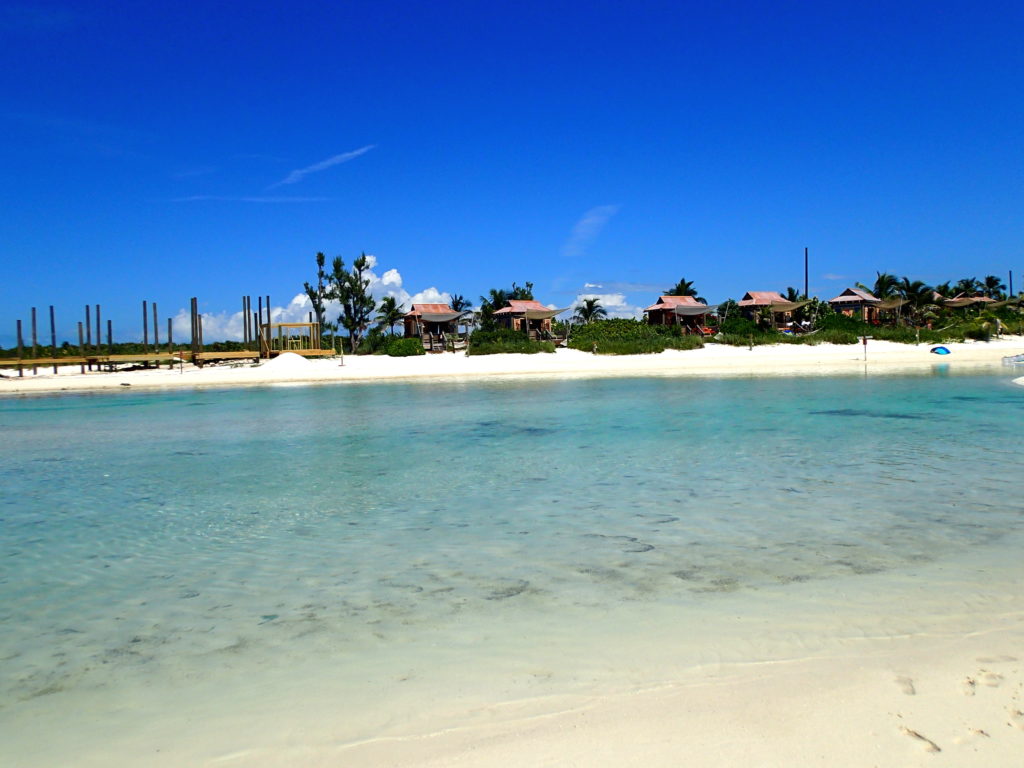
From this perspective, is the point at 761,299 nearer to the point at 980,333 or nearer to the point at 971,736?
the point at 980,333

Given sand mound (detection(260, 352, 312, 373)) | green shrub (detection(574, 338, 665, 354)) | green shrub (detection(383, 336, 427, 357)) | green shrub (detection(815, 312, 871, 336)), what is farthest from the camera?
green shrub (detection(815, 312, 871, 336))

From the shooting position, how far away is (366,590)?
439 centimetres

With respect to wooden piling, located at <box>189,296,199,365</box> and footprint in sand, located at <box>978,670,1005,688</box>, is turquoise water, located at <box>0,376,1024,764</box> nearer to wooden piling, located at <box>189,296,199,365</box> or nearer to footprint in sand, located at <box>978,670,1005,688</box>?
footprint in sand, located at <box>978,670,1005,688</box>

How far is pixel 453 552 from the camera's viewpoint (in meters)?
5.18

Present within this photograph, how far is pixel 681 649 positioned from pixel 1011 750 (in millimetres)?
1283

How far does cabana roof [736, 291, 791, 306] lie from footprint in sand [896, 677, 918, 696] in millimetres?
47589

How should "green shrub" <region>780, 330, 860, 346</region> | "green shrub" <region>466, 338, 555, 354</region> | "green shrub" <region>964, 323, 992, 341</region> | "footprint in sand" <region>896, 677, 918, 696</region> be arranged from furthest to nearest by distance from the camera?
"green shrub" <region>964, 323, 992, 341</region>, "green shrub" <region>780, 330, 860, 346</region>, "green shrub" <region>466, 338, 555, 354</region>, "footprint in sand" <region>896, 677, 918, 696</region>

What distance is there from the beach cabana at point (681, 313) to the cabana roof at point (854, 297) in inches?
389

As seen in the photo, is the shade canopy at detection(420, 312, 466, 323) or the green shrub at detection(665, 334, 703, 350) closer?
the green shrub at detection(665, 334, 703, 350)

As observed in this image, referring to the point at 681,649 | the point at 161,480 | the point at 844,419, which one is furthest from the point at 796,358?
the point at 681,649

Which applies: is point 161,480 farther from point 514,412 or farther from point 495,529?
point 514,412

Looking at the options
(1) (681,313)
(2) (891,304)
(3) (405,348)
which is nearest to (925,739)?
(3) (405,348)

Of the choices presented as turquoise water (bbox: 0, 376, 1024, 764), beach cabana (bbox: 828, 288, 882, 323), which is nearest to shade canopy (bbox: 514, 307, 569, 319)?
beach cabana (bbox: 828, 288, 882, 323)

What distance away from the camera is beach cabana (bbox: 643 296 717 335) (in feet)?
149
